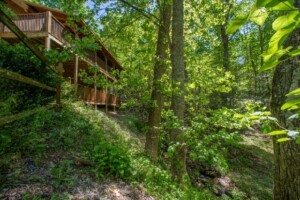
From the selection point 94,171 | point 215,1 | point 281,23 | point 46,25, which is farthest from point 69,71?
point 281,23

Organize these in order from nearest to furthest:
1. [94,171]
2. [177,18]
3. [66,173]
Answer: [66,173], [94,171], [177,18]

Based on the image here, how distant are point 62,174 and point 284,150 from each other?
305 cm

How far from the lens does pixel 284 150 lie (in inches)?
107

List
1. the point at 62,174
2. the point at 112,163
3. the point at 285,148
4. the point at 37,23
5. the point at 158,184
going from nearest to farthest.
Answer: the point at 285,148, the point at 62,174, the point at 112,163, the point at 158,184, the point at 37,23

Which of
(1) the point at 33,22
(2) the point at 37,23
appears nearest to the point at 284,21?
(2) the point at 37,23

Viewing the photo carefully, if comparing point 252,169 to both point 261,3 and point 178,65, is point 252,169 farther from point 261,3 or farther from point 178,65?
point 261,3

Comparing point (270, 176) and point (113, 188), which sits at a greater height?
point (113, 188)

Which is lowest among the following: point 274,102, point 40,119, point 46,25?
point 40,119

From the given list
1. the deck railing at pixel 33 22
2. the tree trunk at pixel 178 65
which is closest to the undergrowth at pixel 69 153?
the tree trunk at pixel 178 65

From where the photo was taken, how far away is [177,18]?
17.9ft

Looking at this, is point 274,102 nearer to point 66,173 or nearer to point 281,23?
point 281,23

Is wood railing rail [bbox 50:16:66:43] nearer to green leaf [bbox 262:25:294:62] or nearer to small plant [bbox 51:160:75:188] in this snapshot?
small plant [bbox 51:160:75:188]

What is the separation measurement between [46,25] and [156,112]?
677 cm

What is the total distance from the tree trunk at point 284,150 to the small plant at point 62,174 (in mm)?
2777
